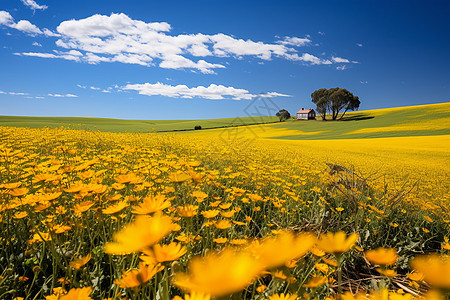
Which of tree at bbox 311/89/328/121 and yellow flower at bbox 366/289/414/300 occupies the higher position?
tree at bbox 311/89/328/121

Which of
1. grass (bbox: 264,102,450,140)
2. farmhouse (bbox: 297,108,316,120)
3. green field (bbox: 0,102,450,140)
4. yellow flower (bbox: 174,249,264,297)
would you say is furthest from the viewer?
farmhouse (bbox: 297,108,316,120)

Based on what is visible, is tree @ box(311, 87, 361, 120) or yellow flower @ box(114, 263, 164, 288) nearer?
yellow flower @ box(114, 263, 164, 288)

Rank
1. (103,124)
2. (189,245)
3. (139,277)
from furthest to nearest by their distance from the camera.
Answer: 1. (103,124)
2. (189,245)
3. (139,277)

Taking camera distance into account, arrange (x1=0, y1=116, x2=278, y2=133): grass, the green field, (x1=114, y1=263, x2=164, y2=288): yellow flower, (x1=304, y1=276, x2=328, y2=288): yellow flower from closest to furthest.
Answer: (x1=114, y1=263, x2=164, y2=288): yellow flower < (x1=304, y1=276, x2=328, y2=288): yellow flower < (x1=0, y1=116, x2=278, y2=133): grass < the green field

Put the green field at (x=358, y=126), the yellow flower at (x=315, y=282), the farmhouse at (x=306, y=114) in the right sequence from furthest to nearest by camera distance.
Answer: the farmhouse at (x=306, y=114) → the green field at (x=358, y=126) → the yellow flower at (x=315, y=282)

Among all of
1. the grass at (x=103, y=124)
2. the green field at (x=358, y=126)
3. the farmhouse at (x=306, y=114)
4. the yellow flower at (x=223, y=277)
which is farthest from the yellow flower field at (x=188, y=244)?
the farmhouse at (x=306, y=114)

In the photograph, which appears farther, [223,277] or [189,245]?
[189,245]

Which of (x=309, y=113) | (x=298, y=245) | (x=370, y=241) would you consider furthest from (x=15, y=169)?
(x=309, y=113)

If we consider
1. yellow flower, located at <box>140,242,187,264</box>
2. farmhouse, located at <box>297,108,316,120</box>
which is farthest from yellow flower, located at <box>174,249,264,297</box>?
farmhouse, located at <box>297,108,316,120</box>

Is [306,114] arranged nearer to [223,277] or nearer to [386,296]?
[386,296]

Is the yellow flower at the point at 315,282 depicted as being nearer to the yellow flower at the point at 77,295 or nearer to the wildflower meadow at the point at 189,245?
the wildflower meadow at the point at 189,245

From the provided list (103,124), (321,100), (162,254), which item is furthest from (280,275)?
(321,100)

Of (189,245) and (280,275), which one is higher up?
(280,275)

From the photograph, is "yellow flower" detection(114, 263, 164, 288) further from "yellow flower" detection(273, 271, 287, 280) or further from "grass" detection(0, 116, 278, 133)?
"grass" detection(0, 116, 278, 133)
